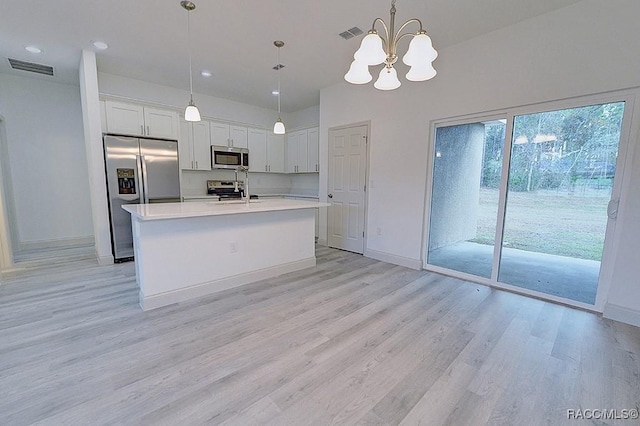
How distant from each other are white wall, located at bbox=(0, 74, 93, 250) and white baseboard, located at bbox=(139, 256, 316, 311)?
3.69m

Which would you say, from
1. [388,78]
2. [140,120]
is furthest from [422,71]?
[140,120]

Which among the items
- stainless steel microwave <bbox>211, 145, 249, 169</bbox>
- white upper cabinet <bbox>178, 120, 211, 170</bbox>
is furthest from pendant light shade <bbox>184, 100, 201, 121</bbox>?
stainless steel microwave <bbox>211, 145, 249, 169</bbox>

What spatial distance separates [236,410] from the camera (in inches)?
56.4

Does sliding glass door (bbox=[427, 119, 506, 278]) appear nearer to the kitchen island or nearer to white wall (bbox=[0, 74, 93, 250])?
the kitchen island

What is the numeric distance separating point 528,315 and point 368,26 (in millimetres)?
3319

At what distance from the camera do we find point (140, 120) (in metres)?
4.23

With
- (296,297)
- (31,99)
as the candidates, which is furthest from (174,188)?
(296,297)

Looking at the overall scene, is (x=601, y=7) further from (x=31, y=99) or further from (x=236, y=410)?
(x=31, y=99)

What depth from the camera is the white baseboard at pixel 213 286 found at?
2557 mm

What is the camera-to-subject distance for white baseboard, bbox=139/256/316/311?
2.56 meters

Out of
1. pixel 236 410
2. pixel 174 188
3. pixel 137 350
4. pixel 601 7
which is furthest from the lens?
pixel 174 188

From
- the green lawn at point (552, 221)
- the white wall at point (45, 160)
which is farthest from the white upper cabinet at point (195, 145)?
the green lawn at point (552, 221)

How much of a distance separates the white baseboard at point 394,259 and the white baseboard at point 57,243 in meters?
5.17

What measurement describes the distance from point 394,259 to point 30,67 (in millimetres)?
6145
